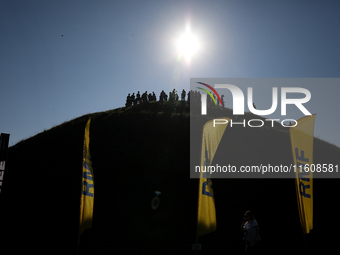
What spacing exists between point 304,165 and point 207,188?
3.76 meters

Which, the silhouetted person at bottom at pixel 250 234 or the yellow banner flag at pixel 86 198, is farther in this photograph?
the yellow banner flag at pixel 86 198

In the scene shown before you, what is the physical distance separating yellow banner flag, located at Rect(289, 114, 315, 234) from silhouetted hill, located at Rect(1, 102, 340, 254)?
7.17 feet

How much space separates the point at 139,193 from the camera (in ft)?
66.2

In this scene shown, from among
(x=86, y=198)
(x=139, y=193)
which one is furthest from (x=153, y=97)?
(x=86, y=198)

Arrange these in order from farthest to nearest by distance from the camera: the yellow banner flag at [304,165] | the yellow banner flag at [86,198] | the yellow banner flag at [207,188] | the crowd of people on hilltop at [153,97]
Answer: the crowd of people on hilltop at [153,97] → the yellow banner flag at [86,198] → the yellow banner flag at [304,165] → the yellow banner flag at [207,188]

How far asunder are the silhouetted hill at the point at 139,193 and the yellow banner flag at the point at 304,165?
2184 mm

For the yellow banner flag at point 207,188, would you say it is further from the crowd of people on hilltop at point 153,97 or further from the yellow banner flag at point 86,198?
the crowd of people on hilltop at point 153,97

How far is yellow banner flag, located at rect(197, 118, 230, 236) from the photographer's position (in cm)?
909

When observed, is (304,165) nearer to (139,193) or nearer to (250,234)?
(250,234)

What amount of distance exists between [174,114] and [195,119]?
8.98 feet

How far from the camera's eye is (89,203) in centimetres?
1005

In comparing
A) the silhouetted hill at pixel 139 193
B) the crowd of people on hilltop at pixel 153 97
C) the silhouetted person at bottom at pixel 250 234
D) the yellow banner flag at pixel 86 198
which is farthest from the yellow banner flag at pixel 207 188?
the crowd of people on hilltop at pixel 153 97

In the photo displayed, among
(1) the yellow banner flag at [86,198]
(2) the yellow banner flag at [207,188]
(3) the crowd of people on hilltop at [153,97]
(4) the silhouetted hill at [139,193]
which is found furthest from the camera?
(3) the crowd of people on hilltop at [153,97]

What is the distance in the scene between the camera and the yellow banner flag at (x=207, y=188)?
9.09 metres
